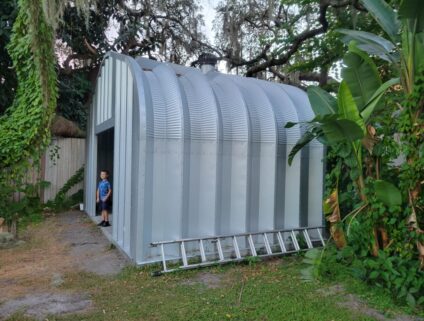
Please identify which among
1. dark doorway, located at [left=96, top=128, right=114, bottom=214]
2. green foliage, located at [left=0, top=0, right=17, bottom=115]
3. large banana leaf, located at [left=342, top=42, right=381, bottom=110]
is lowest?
dark doorway, located at [left=96, top=128, right=114, bottom=214]

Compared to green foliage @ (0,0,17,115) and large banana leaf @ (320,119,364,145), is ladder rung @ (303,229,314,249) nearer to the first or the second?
large banana leaf @ (320,119,364,145)

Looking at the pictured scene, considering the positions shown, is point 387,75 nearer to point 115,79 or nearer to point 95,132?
point 115,79

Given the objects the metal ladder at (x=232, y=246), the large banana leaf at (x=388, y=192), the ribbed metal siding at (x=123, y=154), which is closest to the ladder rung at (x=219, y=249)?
the metal ladder at (x=232, y=246)

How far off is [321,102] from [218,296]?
314 cm

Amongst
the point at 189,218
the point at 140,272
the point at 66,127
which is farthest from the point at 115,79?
the point at 66,127

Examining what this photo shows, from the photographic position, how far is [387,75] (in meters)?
10.0

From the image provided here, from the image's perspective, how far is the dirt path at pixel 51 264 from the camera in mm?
4812

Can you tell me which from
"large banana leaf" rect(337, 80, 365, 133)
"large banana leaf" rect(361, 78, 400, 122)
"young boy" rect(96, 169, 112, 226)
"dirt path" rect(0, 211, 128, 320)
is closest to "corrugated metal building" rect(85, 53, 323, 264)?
"dirt path" rect(0, 211, 128, 320)

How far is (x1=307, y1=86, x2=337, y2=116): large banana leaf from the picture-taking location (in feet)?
19.2

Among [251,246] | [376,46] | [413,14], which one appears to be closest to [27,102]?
[251,246]

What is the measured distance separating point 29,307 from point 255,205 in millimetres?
3877

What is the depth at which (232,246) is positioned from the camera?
22.5 feet

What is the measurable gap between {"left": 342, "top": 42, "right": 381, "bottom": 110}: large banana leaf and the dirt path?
4342mm

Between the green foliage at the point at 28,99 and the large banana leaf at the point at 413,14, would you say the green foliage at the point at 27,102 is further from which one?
the large banana leaf at the point at 413,14
